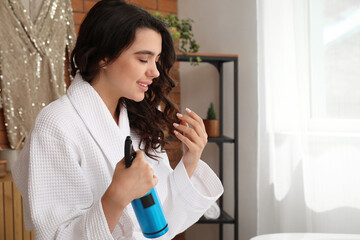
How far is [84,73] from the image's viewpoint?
1237 millimetres

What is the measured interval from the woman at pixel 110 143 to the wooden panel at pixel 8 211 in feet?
3.37

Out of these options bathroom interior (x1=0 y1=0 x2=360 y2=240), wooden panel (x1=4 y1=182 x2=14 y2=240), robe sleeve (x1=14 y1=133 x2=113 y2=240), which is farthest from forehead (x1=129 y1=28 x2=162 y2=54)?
wooden panel (x1=4 y1=182 x2=14 y2=240)

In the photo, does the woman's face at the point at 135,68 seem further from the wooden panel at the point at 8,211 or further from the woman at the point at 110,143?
the wooden panel at the point at 8,211

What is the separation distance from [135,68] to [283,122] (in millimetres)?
1067

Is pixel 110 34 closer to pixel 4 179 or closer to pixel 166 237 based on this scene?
pixel 166 237

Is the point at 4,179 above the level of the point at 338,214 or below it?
above

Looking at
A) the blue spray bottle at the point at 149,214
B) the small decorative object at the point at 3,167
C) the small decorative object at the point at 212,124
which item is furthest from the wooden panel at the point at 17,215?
the blue spray bottle at the point at 149,214

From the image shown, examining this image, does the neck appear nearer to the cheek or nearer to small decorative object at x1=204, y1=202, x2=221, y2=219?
the cheek

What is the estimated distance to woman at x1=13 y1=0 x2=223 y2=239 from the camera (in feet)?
3.16

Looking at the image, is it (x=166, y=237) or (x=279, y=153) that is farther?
(x=279, y=153)

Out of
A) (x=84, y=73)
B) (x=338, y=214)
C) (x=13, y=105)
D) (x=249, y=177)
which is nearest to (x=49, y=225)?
(x=84, y=73)

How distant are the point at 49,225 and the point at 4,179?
130 cm

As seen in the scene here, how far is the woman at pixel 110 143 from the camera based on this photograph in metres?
0.96

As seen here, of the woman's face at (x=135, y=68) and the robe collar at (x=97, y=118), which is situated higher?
the woman's face at (x=135, y=68)
